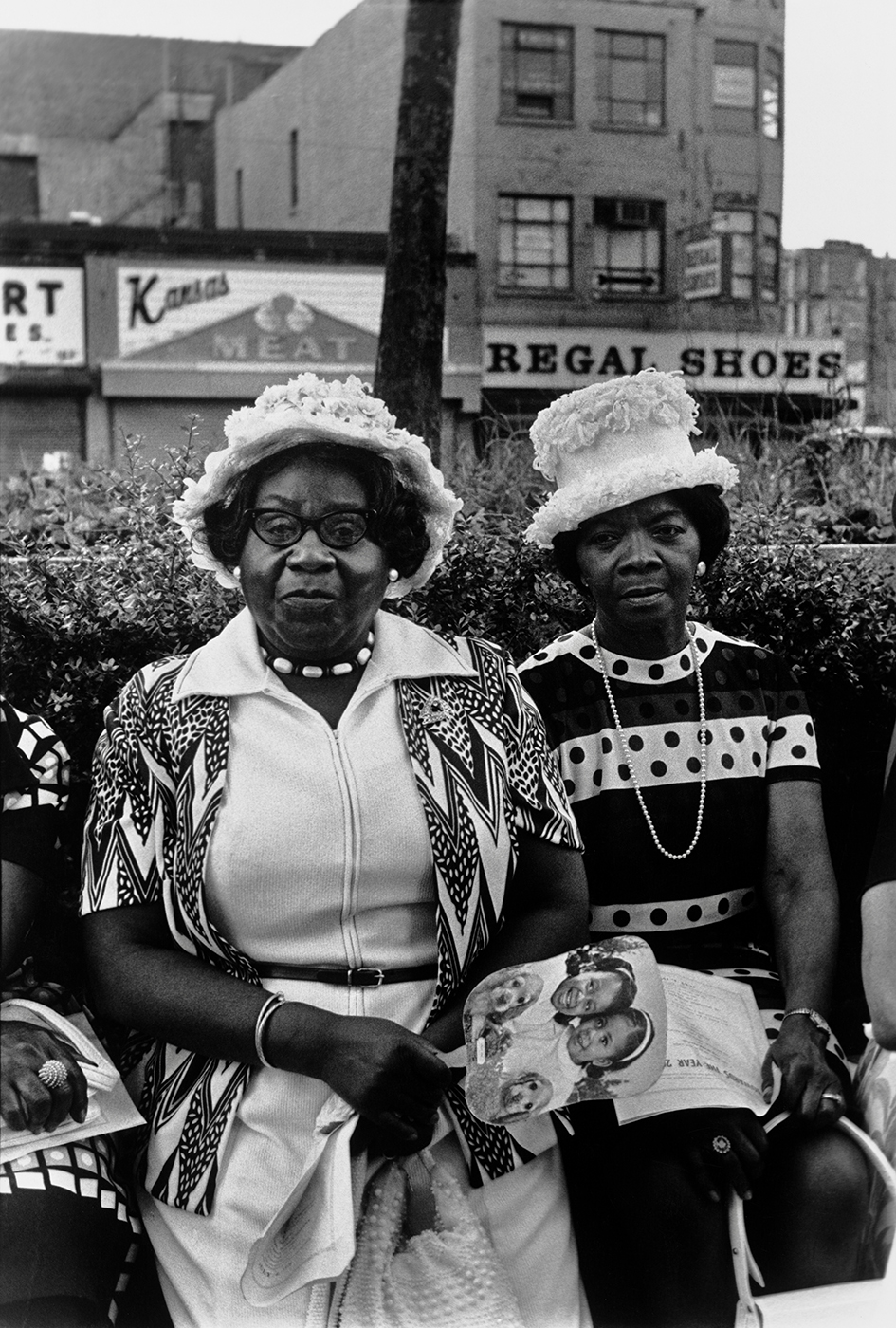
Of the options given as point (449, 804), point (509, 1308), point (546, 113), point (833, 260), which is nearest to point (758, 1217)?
point (509, 1308)

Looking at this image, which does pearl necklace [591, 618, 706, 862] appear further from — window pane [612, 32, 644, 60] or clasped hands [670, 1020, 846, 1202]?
window pane [612, 32, 644, 60]

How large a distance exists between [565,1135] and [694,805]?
674mm

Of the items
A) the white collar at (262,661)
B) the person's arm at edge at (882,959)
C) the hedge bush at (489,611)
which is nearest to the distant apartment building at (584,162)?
the hedge bush at (489,611)

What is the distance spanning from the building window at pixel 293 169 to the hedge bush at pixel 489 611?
3.78 ft

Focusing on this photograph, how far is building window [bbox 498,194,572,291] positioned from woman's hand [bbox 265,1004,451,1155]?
8.23 ft

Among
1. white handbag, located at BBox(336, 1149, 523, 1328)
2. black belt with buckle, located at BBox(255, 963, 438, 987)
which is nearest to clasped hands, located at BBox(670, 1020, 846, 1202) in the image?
white handbag, located at BBox(336, 1149, 523, 1328)

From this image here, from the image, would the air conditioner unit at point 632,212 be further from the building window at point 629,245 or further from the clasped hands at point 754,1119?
the clasped hands at point 754,1119

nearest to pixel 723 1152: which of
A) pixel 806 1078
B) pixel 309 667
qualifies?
pixel 806 1078

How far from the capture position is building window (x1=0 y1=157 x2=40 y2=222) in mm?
2623

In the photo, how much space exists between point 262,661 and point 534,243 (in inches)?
83.4

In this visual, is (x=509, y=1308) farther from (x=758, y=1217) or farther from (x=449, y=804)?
(x=449, y=804)

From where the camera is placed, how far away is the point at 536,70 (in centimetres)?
353

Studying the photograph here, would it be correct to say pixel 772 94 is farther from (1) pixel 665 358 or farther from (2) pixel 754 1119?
(2) pixel 754 1119

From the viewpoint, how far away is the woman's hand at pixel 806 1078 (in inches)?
94.3
